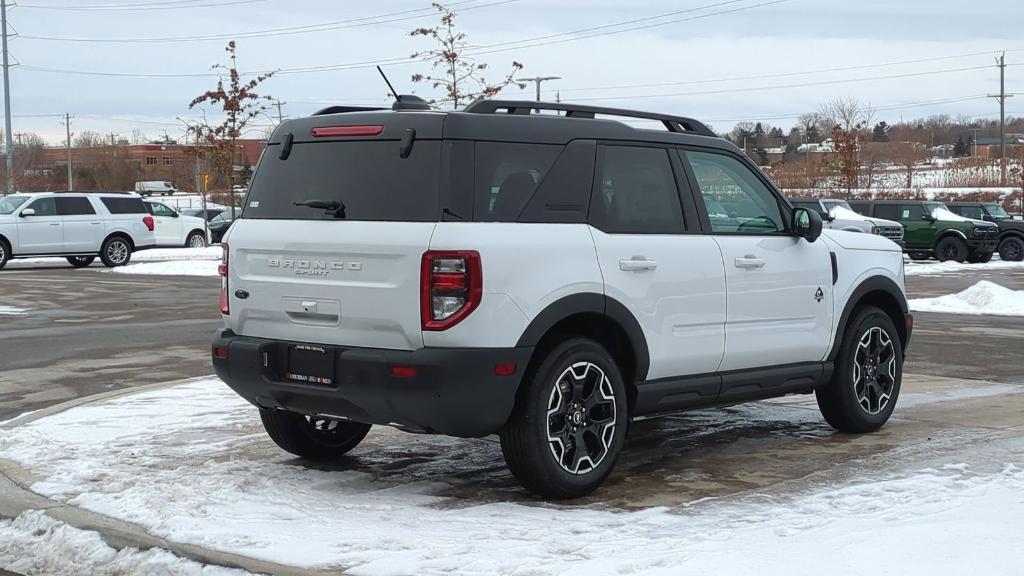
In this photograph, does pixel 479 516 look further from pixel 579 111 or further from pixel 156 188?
pixel 156 188

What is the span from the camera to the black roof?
20.1 feet

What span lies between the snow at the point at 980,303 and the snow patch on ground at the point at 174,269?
15.5 meters

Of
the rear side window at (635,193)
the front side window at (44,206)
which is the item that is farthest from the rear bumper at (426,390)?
the front side window at (44,206)

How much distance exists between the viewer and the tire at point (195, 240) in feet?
132

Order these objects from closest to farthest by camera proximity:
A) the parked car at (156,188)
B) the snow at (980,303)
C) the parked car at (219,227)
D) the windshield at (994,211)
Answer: the parked car at (219,227) → the snow at (980,303) → the windshield at (994,211) → the parked car at (156,188)

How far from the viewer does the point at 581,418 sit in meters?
6.35

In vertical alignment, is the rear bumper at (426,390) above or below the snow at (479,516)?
Result: above

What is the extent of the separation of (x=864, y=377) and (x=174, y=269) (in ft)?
74.0

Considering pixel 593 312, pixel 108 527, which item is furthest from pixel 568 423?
pixel 108 527

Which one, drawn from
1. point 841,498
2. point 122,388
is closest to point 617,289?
point 841,498

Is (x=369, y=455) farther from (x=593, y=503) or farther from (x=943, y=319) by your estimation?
(x=943, y=319)

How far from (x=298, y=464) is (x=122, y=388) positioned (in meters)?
3.87

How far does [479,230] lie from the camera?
5910 millimetres

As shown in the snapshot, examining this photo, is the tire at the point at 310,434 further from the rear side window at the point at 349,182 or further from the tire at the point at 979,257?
the tire at the point at 979,257
